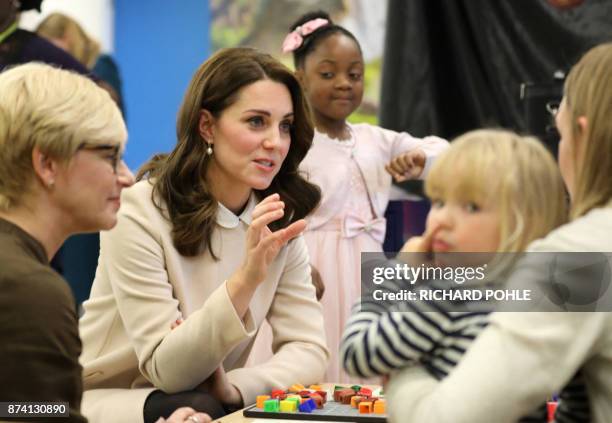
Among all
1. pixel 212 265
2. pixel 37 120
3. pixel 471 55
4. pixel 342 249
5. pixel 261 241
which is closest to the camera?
pixel 37 120

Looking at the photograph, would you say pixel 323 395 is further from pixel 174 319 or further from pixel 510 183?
pixel 510 183

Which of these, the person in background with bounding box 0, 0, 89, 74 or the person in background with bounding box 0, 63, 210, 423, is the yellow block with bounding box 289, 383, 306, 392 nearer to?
the person in background with bounding box 0, 63, 210, 423

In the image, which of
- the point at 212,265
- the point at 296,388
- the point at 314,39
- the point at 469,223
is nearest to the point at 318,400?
the point at 296,388

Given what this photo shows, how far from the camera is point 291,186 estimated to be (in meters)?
2.50

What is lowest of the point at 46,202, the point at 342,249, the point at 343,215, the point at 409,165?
the point at 342,249

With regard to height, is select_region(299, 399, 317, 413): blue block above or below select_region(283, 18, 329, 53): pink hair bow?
below

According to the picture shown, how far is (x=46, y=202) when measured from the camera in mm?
1565

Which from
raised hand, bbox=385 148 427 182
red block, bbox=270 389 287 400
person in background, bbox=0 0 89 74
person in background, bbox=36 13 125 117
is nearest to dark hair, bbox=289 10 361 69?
raised hand, bbox=385 148 427 182

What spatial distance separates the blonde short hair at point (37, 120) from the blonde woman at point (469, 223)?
57 cm

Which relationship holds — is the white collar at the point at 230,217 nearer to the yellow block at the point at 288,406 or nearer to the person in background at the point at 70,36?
the yellow block at the point at 288,406

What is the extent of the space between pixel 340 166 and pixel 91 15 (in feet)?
9.51

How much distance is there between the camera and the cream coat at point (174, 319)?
6.74 ft

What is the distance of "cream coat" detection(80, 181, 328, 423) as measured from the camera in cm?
205

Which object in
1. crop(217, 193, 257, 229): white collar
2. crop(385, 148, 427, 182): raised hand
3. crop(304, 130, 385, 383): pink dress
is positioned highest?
crop(217, 193, 257, 229): white collar
